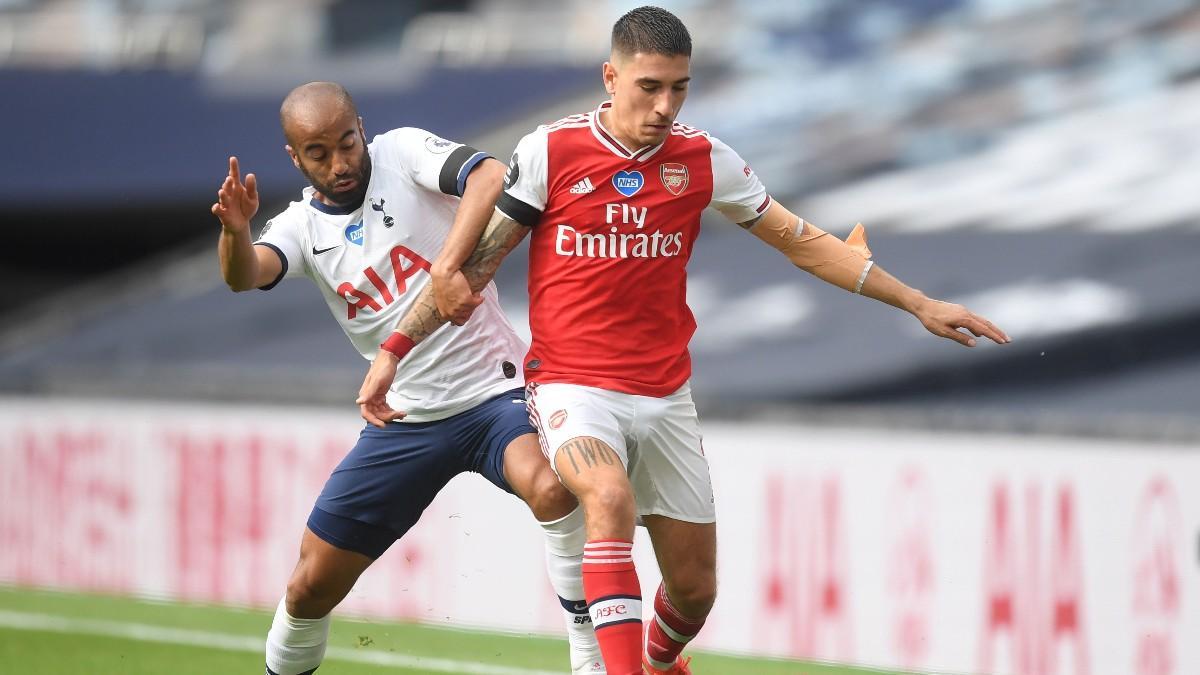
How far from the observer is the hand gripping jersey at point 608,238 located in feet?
16.9

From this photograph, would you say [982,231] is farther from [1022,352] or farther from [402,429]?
[402,429]

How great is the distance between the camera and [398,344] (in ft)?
17.0

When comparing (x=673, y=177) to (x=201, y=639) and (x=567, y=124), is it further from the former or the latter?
(x=201, y=639)

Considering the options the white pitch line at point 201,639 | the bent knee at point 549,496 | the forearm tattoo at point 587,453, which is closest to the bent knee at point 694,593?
the bent knee at point 549,496

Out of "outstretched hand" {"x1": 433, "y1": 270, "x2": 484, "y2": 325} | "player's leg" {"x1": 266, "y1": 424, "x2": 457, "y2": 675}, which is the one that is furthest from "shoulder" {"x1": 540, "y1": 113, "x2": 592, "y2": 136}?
"player's leg" {"x1": 266, "y1": 424, "x2": 457, "y2": 675}

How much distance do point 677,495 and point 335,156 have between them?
1.55 m

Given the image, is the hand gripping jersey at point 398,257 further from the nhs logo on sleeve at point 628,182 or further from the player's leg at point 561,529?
the nhs logo on sleeve at point 628,182

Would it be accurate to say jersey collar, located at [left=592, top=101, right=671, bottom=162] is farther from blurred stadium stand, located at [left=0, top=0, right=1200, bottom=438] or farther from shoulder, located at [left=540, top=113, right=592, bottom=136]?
blurred stadium stand, located at [left=0, top=0, right=1200, bottom=438]

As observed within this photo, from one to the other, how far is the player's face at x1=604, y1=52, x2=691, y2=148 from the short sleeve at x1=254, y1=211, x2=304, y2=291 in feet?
4.07

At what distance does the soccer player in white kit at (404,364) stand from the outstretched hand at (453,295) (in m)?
0.36

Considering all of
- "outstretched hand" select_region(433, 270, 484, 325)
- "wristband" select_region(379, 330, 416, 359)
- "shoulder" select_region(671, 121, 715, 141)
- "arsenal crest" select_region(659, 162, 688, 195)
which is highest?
"shoulder" select_region(671, 121, 715, 141)

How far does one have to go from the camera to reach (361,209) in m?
5.58

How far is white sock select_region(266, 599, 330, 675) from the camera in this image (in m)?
5.75

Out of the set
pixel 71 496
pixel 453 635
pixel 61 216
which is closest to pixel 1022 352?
pixel 453 635
